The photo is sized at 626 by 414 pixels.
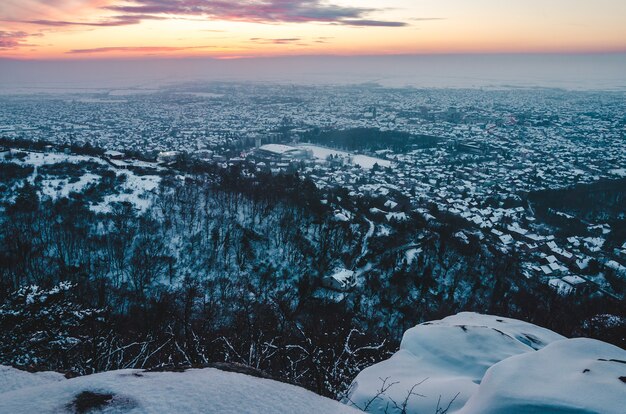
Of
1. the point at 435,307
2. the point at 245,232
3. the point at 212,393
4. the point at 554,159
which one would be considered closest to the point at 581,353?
the point at 212,393

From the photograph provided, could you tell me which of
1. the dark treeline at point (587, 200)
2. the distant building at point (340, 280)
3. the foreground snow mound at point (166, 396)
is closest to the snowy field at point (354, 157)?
the dark treeline at point (587, 200)

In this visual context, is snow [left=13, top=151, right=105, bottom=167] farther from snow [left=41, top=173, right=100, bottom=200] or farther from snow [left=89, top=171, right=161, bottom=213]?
snow [left=89, top=171, right=161, bottom=213]

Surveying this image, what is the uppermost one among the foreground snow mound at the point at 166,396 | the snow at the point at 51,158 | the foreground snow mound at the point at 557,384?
the foreground snow mound at the point at 166,396

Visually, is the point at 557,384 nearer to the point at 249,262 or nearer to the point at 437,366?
the point at 437,366

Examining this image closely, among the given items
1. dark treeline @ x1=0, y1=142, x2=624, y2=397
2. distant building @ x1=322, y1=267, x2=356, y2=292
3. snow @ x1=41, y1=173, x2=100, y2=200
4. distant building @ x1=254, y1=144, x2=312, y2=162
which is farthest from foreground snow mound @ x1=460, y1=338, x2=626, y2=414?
distant building @ x1=254, y1=144, x2=312, y2=162

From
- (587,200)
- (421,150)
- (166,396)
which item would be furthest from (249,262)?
(421,150)

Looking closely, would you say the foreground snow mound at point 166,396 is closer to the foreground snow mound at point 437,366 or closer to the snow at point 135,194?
the foreground snow mound at point 437,366

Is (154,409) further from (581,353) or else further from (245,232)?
(245,232)
